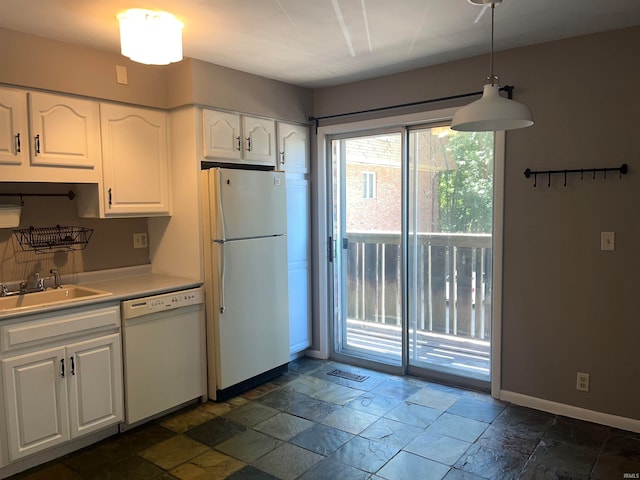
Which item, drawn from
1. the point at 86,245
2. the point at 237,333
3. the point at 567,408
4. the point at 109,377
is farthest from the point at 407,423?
the point at 86,245

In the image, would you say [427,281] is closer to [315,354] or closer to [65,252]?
[315,354]

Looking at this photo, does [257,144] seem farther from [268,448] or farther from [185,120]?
[268,448]

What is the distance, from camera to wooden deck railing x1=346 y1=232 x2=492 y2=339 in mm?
3574

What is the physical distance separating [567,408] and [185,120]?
3.20 metres

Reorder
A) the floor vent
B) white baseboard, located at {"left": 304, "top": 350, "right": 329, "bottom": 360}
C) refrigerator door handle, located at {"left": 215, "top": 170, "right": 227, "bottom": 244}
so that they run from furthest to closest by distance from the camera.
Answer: white baseboard, located at {"left": 304, "top": 350, "right": 329, "bottom": 360}
the floor vent
refrigerator door handle, located at {"left": 215, "top": 170, "right": 227, "bottom": 244}

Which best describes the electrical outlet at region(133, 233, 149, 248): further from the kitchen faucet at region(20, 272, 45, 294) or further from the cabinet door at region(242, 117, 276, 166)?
the cabinet door at region(242, 117, 276, 166)

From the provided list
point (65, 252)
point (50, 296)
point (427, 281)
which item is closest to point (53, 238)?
point (65, 252)

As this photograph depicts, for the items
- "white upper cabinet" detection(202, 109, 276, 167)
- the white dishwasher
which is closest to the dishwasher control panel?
the white dishwasher

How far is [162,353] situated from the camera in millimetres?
3148

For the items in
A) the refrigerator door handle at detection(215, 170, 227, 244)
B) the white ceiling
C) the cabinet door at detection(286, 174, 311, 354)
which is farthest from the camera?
the cabinet door at detection(286, 174, 311, 354)

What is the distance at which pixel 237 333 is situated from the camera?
3506mm

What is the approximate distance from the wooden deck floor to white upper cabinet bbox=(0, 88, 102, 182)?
247 cm

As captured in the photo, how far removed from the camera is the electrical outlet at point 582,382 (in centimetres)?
305

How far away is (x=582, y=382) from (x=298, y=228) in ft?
7.83
